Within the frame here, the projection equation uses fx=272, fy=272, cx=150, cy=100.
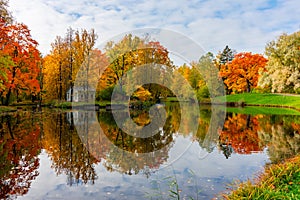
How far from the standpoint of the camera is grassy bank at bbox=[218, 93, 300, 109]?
3372cm

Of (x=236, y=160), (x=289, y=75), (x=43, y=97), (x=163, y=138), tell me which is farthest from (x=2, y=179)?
(x=43, y=97)

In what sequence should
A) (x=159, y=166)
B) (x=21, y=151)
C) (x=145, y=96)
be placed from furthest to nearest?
(x=145, y=96) → (x=21, y=151) → (x=159, y=166)

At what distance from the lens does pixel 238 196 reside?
178 inches

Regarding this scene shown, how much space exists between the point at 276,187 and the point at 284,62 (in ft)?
80.8

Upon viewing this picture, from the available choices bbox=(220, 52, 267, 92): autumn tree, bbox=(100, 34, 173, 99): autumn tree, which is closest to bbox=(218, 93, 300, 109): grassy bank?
bbox=(220, 52, 267, 92): autumn tree

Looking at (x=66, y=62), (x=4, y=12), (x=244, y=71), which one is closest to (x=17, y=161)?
(x=4, y=12)

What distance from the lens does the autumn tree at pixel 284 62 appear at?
1003 inches

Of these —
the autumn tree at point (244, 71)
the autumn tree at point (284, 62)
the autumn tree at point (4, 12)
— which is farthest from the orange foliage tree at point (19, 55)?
the autumn tree at point (244, 71)

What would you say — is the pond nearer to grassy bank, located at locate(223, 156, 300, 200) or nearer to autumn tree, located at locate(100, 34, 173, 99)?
grassy bank, located at locate(223, 156, 300, 200)

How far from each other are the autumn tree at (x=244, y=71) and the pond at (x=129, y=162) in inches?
1377

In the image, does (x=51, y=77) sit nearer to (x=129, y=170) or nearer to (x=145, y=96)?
(x=145, y=96)

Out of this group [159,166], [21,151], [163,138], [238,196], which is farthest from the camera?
[163,138]

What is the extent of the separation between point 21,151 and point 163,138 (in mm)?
6055

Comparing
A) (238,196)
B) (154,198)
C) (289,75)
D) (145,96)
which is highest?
(289,75)
